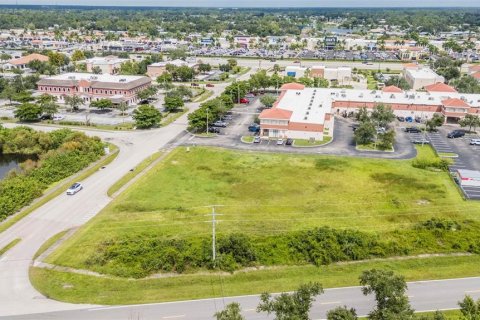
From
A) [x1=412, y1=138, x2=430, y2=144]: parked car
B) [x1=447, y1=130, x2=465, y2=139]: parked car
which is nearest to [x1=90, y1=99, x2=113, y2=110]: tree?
[x1=412, y1=138, x2=430, y2=144]: parked car

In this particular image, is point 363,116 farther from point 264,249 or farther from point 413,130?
point 264,249

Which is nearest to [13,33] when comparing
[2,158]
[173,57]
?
[173,57]

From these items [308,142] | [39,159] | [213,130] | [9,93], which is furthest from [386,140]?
[9,93]

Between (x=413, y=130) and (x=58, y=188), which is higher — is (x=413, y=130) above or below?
above

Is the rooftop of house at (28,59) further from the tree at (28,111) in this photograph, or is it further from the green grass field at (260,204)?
the green grass field at (260,204)

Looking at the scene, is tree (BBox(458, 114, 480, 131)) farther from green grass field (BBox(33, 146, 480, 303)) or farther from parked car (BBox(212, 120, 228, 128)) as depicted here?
parked car (BBox(212, 120, 228, 128))

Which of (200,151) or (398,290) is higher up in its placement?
(398,290)

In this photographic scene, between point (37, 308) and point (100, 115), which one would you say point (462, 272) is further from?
point (100, 115)
